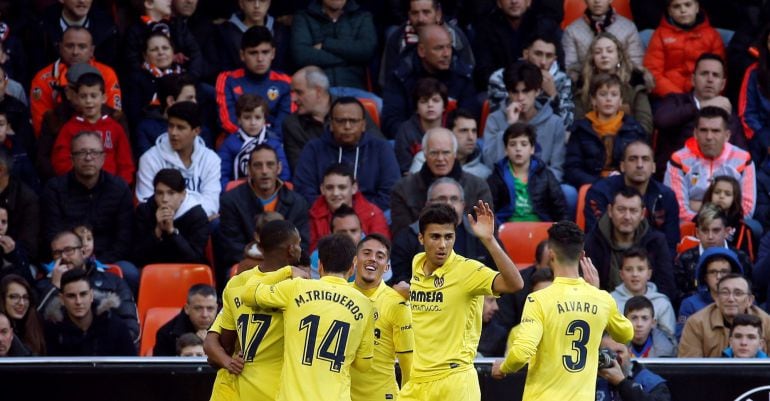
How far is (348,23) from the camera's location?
16250mm

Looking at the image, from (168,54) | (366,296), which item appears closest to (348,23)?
(168,54)

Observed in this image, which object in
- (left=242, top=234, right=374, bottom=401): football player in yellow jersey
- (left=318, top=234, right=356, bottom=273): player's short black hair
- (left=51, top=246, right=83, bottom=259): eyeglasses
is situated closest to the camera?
(left=242, top=234, right=374, bottom=401): football player in yellow jersey

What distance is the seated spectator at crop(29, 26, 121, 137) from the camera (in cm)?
1538

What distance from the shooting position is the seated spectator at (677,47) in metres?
16.1

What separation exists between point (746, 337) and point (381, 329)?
2.98 meters

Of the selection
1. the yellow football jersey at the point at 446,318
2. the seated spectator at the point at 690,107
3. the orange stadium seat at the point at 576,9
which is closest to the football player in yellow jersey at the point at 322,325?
the yellow football jersey at the point at 446,318

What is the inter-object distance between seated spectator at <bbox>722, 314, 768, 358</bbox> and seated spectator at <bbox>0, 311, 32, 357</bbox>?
515cm

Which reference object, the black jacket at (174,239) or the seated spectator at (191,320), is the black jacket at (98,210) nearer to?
the black jacket at (174,239)

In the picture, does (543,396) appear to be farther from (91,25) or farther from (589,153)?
(91,25)

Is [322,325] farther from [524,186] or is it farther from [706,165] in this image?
[706,165]

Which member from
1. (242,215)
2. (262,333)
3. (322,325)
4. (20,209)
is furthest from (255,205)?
(322,325)

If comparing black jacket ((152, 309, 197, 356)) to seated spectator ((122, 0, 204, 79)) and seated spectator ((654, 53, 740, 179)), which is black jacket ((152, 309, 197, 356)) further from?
seated spectator ((654, 53, 740, 179))

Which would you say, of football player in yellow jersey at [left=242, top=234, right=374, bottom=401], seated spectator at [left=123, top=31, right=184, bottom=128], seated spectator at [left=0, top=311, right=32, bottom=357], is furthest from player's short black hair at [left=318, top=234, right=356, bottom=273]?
seated spectator at [left=123, top=31, right=184, bottom=128]

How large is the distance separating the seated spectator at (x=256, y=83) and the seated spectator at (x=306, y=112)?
0.27m
